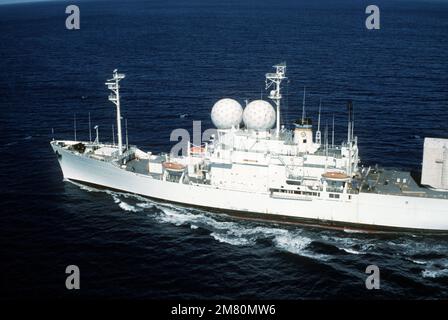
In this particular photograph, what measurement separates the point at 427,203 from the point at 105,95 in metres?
62.6

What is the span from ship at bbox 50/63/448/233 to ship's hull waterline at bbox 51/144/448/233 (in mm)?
93

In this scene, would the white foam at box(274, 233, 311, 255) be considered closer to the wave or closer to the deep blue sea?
the deep blue sea

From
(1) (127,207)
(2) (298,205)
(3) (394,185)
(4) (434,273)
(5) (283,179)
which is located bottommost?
(4) (434,273)

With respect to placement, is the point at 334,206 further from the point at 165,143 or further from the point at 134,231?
the point at 165,143

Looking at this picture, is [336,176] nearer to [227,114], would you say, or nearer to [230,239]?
[230,239]

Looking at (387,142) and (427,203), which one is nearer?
(427,203)

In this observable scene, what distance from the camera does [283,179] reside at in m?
50.6

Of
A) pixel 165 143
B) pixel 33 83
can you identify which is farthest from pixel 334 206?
pixel 33 83

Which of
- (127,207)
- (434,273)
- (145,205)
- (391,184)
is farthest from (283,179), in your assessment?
(127,207)

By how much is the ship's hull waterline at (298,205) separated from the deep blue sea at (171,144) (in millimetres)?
1194

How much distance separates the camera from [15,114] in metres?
82.0

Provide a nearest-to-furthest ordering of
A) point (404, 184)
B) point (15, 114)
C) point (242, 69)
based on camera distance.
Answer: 1. point (404, 184)
2. point (15, 114)
3. point (242, 69)

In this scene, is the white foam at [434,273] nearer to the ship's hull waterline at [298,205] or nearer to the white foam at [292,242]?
the ship's hull waterline at [298,205]

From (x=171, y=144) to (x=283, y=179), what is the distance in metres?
23.0
